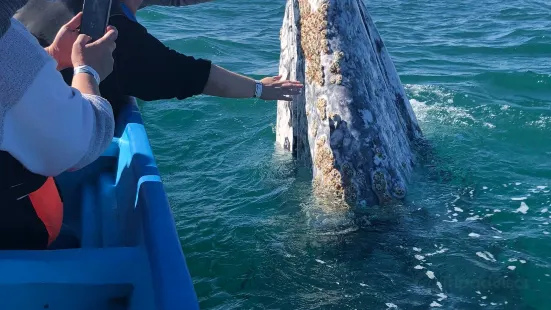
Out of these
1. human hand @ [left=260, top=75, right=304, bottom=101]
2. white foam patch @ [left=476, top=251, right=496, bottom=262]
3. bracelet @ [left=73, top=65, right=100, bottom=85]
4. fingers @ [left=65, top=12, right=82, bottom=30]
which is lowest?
white foam patch @ [left=476, top=251, right=496, bottom=262]

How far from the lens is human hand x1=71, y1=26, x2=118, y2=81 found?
98.7 inches

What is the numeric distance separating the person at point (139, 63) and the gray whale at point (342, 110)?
3.08 ft

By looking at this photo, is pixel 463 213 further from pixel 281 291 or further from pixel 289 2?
pixel 289 2

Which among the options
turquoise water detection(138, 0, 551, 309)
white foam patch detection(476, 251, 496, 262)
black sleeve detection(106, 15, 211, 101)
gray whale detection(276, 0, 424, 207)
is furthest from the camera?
gray whale detection(276, 0, 424, 207)

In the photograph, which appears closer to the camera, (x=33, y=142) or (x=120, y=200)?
(x=33, y=142)

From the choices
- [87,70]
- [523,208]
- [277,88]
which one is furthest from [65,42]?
[523,208]

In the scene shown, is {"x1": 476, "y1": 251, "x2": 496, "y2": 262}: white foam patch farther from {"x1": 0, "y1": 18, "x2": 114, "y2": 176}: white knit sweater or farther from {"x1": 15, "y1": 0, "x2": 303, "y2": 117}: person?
{"x1": 0, "y1": 18, "x2": 114, "y2": 176}: white knit sweater

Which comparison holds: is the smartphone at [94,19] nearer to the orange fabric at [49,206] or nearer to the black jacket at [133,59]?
the orange fabric at [49,206]

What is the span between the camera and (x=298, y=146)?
16.5 feet

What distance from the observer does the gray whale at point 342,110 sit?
4.46m

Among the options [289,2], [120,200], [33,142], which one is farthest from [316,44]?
[33,142]

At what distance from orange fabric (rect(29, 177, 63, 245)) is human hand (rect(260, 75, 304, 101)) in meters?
1.64

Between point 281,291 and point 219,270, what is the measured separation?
18.6 inches

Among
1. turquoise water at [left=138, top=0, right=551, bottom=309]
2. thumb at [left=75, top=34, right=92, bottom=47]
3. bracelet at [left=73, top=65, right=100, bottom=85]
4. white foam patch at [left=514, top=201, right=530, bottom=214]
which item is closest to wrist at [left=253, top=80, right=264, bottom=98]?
turquoise water at [left=138, top=0, right=551, bottom=309]
